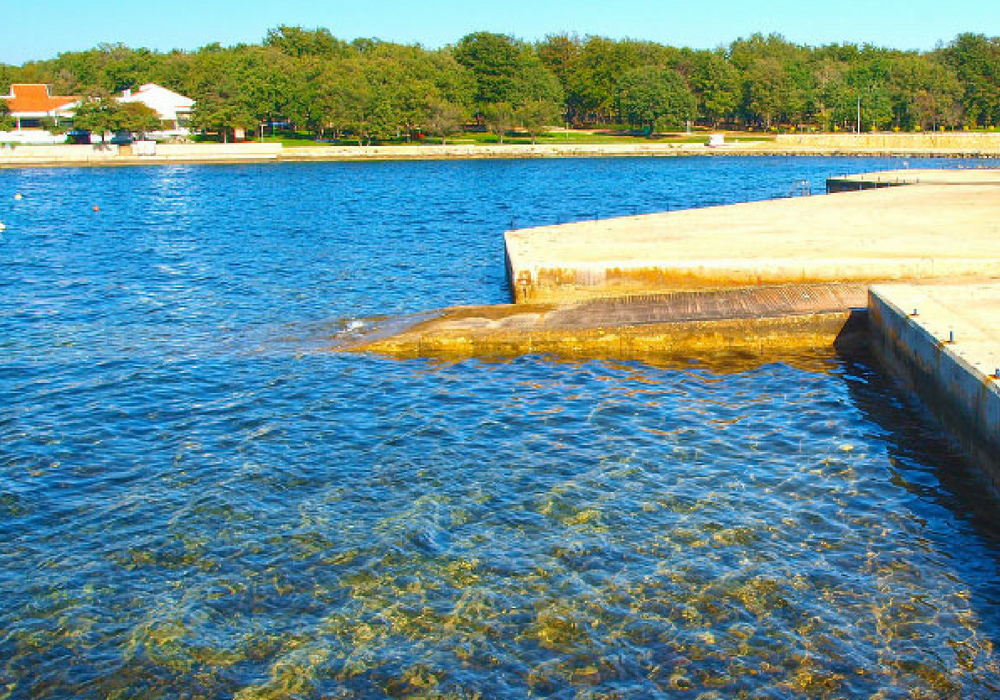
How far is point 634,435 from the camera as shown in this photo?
15.9 metres

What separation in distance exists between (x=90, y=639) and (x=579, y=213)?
44401mm

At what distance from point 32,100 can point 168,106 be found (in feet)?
63.0

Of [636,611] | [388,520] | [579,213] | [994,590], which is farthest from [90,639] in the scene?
[579,213]

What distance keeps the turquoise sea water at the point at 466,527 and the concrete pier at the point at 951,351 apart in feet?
1.68

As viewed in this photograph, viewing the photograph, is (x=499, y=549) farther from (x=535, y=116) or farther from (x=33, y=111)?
(x=33, y=111)

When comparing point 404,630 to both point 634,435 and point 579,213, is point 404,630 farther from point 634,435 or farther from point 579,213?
point 579,213

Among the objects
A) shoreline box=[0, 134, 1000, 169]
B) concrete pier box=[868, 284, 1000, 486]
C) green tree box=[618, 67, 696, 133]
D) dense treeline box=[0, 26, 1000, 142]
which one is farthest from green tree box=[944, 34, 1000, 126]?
concrete pier box=[868, 284, 1000, 486]

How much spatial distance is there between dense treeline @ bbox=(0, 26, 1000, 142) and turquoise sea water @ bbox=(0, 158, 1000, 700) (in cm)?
11340

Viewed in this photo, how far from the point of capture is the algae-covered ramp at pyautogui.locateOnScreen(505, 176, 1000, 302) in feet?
72.7

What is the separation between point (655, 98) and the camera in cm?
14588

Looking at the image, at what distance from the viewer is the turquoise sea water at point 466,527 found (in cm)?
962

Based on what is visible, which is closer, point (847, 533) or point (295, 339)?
point (847, 533)

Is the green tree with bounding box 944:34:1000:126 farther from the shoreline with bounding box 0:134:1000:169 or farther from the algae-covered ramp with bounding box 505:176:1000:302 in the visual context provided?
the algae-covered ramp with bounding box 505:176:1000:302

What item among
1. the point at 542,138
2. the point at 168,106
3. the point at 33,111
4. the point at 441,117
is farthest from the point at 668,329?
the point at 33,111
